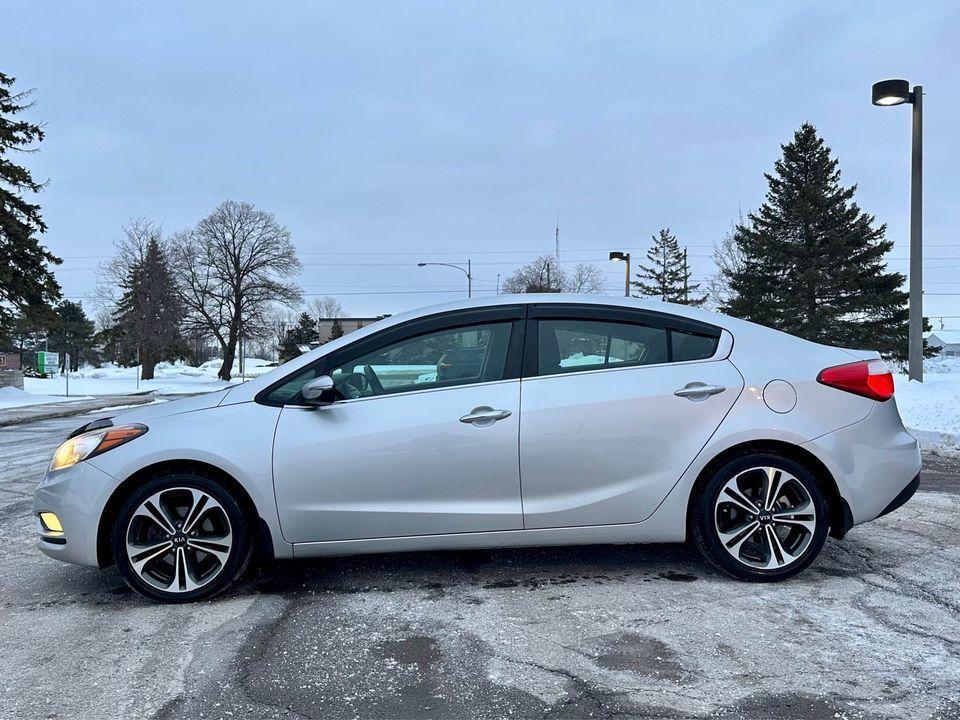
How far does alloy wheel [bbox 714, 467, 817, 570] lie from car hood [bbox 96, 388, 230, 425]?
2.79 m

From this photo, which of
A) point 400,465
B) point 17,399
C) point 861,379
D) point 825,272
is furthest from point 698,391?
point 825,272

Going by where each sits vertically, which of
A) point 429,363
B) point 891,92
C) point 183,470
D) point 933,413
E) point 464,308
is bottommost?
point 933,413

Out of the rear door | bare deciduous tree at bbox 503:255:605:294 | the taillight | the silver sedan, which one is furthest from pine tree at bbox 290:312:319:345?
the taillight

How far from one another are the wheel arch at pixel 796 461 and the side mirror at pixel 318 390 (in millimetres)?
1996

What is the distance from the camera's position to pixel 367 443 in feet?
11.6

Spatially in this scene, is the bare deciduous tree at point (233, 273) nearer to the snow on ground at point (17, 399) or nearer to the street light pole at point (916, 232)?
the snow on ground at point (17, 399)

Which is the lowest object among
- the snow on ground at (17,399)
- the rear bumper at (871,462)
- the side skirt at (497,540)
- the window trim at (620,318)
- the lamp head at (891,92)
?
the snow on ground at (17,399)

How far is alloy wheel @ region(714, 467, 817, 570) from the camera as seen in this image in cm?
369

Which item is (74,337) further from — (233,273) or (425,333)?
(425,333)

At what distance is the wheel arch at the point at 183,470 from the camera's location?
3.56m

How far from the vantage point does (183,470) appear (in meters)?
3.59

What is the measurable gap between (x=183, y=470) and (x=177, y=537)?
13.4 inches

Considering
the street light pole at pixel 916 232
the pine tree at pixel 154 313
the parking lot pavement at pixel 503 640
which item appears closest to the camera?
the parking lot pavement at pixel 503 640

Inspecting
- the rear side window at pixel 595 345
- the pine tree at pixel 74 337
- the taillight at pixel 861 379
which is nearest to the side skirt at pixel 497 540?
the rear side window at pixel 595 345
